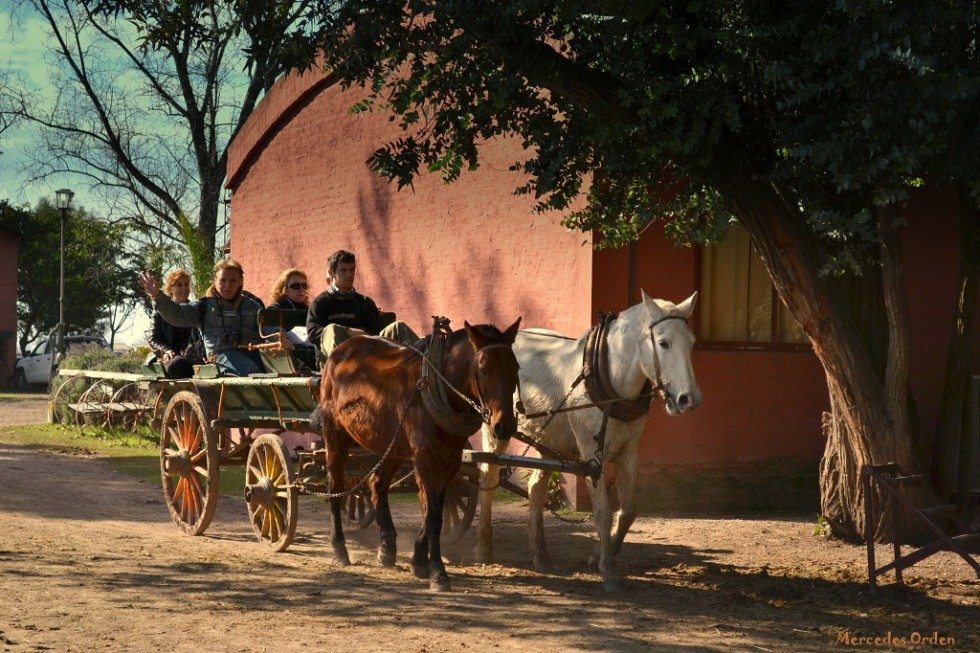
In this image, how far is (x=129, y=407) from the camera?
19.6 m

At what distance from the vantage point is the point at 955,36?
31.3ft

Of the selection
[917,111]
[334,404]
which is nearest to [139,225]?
[334,404]

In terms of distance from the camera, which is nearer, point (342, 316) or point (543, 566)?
point (543, 566)

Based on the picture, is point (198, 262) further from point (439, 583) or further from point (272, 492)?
point (439, 583)

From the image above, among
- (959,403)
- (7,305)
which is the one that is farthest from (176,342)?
(7,305)

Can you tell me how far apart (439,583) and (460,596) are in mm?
196

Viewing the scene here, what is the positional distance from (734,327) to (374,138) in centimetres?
577

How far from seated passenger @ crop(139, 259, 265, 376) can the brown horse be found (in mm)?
1709

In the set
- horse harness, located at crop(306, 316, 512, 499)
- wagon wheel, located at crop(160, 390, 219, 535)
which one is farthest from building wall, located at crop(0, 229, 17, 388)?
horse harness, located at crop(306, 316, 512, 499)

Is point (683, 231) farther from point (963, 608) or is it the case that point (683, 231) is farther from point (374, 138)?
point (374, 138)

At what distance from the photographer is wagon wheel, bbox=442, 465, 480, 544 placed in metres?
9.78

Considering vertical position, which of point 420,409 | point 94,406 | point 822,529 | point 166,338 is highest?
point 166,338

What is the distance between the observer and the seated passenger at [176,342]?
11.0 metres

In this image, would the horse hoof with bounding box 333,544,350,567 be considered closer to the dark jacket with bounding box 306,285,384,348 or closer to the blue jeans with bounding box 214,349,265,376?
the dark jacket with bounding box 306,285,384,348
